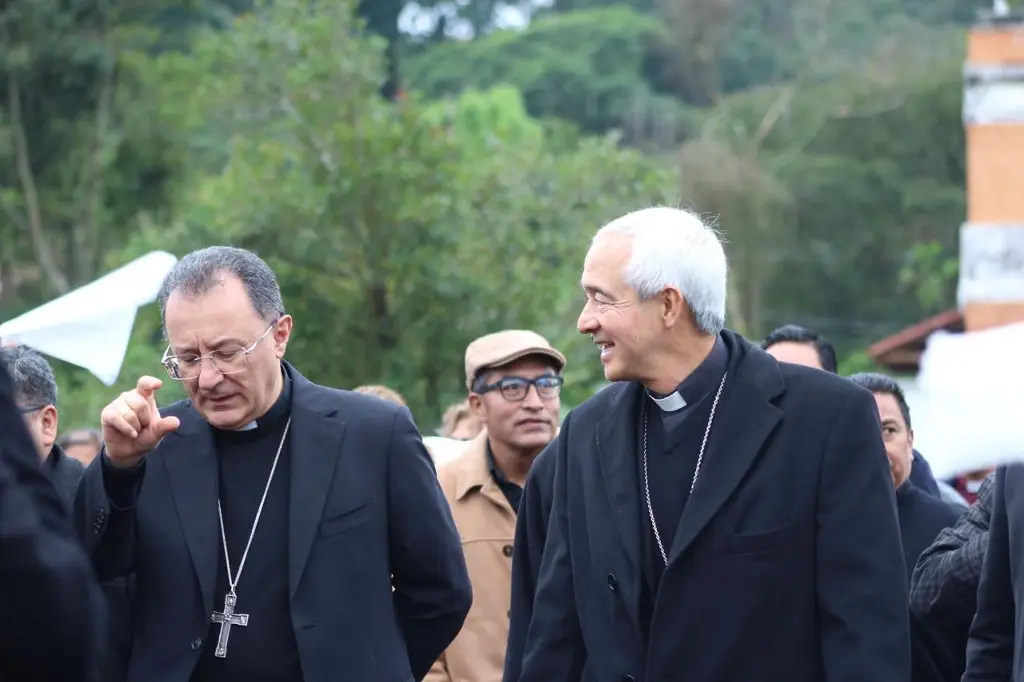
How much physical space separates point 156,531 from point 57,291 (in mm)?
25887

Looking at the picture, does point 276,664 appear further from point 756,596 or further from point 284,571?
point 756,596

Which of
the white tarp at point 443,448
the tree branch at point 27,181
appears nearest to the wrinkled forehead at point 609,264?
the white tarp at point 443,448

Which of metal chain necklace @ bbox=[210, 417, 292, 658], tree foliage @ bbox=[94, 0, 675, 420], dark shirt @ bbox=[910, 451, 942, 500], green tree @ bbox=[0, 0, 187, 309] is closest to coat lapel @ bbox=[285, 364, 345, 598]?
metal chain necklace @ bbox=[210, 417, 292, 658]

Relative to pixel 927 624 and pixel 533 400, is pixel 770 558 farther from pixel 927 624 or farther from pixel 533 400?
pixel 533 400

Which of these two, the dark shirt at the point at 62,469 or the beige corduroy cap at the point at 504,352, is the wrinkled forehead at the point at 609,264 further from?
the beige corduroy cap at the point at 504,352

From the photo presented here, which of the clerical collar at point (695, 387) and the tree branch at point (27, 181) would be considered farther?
the tree branch at point (27, 181)

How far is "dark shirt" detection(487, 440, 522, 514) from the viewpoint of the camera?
6.71 metres

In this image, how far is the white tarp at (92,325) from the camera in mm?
Result: 5539

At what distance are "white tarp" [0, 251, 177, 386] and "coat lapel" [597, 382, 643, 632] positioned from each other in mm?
1486

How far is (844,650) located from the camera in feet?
14.1

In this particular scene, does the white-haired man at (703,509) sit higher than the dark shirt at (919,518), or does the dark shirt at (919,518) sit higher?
the white-haired man at (703,509)

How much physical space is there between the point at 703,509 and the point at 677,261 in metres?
0.62

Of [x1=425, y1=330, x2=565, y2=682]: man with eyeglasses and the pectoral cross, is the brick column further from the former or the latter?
the pectoral cross

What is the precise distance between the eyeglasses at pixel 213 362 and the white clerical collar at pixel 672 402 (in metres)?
1.06
